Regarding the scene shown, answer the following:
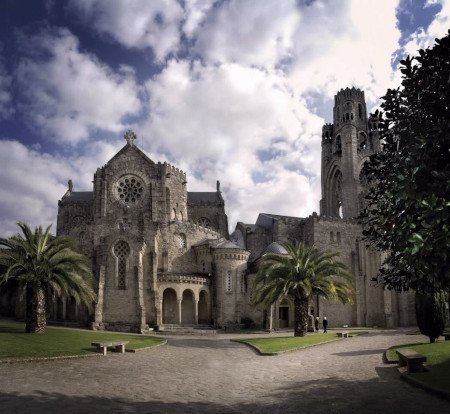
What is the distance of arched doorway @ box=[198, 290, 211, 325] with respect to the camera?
149 feet

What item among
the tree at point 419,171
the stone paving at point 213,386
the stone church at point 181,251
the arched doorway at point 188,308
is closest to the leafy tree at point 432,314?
the stone paving at point 213,386

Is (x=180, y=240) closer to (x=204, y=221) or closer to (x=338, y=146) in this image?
(x=204, y=221)

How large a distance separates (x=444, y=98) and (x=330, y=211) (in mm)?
64151

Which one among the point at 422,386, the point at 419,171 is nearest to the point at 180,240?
the point at 422,386

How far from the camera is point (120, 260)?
4169cm

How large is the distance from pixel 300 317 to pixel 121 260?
58.2ft

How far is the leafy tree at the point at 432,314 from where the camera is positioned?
21.8m

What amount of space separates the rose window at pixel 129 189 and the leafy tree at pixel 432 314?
115 feet

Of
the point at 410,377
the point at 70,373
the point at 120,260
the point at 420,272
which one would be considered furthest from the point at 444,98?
the point at 120,260

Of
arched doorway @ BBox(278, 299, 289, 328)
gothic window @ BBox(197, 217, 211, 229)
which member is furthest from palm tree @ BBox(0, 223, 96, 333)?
gothic window @ BBox(197, 217, 211, 229)

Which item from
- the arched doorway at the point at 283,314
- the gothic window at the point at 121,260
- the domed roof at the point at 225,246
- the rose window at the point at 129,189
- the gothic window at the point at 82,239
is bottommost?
the arched doorway at the point at 283,314

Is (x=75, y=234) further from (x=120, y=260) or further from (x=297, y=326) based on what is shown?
(x=297, y=326)

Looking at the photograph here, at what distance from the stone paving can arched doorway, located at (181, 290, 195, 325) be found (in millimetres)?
23916

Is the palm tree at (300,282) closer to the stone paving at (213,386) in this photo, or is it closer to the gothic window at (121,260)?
the stone paving at (213,386)
